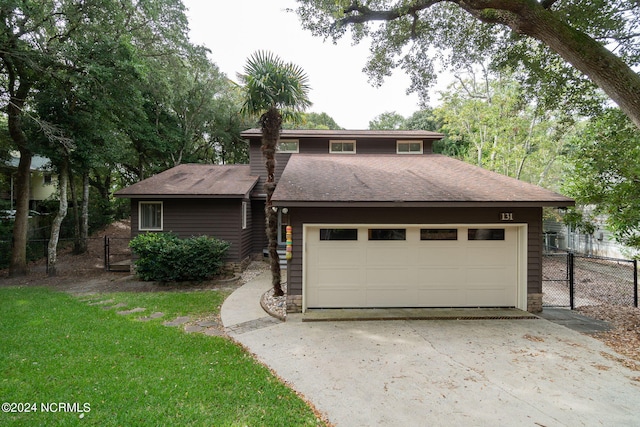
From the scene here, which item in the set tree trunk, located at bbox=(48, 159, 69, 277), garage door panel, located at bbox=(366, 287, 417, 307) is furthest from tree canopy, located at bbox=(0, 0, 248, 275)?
garage door panel, located at bbox=(366, 287, 417, 307)

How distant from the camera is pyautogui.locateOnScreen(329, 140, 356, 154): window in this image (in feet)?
42.8

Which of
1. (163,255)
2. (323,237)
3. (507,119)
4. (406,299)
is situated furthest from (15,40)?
(507,119)

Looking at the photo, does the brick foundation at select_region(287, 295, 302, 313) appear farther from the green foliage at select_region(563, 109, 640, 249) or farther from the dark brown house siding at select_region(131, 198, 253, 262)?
the green foliage at select_region(563, 109, 640, 249)

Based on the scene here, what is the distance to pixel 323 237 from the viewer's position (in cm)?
682

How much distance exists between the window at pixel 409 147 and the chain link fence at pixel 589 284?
630 cm

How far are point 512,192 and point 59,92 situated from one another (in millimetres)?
14600

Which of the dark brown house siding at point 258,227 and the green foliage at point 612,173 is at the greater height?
the green foliage at point 612,173

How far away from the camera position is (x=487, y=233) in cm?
691

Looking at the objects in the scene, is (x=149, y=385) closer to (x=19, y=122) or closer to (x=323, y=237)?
(x=323, y=237)

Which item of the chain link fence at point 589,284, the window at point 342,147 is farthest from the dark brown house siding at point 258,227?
the chain link fence at point 589,284

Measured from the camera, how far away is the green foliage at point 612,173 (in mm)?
6527

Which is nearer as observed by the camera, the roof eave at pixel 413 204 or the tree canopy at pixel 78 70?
the roof eave at pixel 413 204

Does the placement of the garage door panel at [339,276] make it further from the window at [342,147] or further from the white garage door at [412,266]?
the window at [342,147]

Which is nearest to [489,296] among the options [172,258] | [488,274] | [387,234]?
[488,274]
